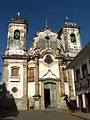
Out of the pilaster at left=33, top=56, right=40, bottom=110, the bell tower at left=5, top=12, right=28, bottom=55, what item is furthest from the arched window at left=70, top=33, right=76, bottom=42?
the bell tower at left=5, top=12, right=28, bottom=55

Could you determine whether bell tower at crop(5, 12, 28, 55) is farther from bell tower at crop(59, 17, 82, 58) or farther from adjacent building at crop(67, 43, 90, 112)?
adjacent building at crop(67, 43, 90, 112)

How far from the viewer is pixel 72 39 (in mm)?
28016

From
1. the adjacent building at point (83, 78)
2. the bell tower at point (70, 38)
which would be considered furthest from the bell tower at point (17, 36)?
the adjacent building at point (83, 78)

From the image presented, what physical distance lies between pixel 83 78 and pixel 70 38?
40.4 ft

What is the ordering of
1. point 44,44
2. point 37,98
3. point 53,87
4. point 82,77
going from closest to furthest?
point 82,77 → point 37,98 → point 53,87 → point 44,44

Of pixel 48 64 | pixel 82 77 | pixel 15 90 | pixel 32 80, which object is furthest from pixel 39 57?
pixel 82 77

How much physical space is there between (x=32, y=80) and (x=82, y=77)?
28.8ft

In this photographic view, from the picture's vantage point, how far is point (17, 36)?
26.5m

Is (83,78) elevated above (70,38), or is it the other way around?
(70,38)

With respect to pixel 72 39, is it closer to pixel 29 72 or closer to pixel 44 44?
pixel 44 44

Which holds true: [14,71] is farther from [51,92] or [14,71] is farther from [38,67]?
[51,92]

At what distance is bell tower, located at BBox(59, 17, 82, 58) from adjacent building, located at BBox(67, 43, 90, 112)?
8.27m

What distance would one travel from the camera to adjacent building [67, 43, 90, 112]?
1557 centimetres

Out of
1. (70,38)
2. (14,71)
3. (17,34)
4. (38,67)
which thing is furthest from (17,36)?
(70,38)
